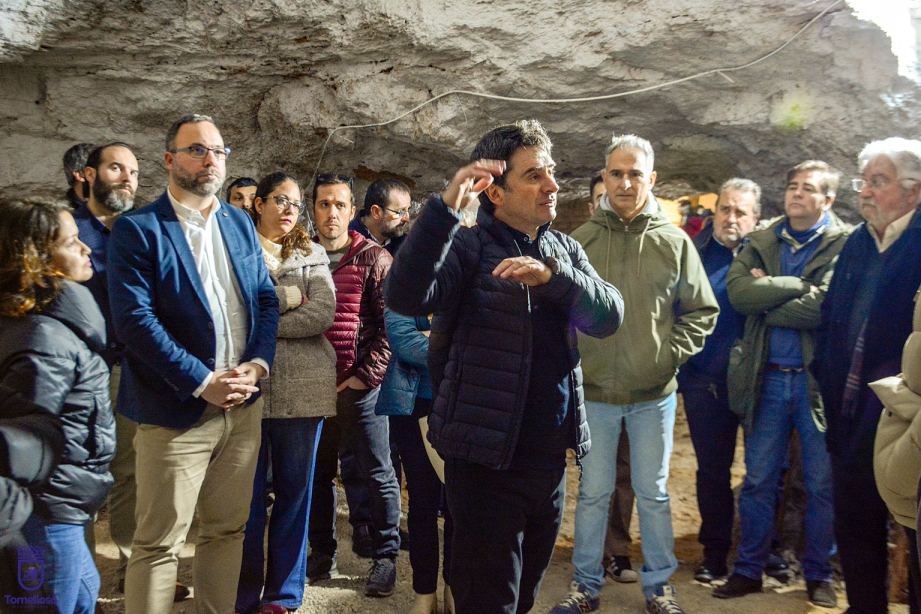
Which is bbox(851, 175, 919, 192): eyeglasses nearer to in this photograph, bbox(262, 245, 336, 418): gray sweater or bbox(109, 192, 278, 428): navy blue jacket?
bbox(262, 245, 336, 418): gray sweater

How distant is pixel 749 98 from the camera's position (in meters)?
4.79

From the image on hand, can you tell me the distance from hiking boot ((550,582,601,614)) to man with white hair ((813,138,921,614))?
1156mm

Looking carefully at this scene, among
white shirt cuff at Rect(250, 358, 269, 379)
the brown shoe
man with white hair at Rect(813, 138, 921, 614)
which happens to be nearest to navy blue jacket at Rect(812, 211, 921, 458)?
man with white hair at Rect(813, 138, 921, 614)

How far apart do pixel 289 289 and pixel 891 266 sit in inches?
105

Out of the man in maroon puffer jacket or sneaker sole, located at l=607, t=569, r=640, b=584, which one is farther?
sneaker sole, located at l=607, t=569, r=640, b=584

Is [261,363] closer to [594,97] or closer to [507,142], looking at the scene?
[507,142]

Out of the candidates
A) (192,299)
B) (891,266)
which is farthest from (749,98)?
(192,299)

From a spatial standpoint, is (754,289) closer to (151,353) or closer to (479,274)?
(479,274)

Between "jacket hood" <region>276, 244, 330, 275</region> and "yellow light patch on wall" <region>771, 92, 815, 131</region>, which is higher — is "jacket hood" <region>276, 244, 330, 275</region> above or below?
below

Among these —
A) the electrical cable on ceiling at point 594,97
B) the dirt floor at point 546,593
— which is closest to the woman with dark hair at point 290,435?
the dirt floor at point 546,593

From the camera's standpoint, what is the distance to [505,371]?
2.45 m

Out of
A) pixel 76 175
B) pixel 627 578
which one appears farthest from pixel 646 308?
pixel 76 175

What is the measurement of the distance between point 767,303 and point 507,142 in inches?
81.4

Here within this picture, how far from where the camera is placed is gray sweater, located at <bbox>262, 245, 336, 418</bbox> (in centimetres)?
339
